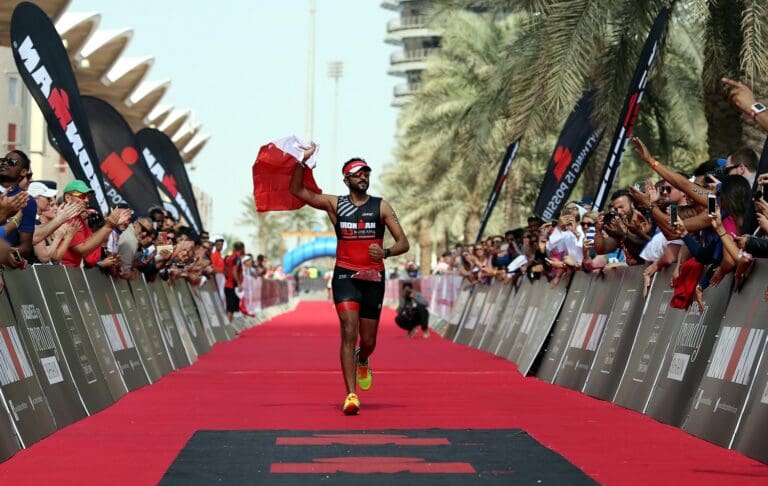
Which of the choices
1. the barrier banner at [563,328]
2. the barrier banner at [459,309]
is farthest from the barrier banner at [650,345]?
the barrier banner at [459,309]

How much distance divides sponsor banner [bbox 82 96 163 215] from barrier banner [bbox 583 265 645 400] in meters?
10.8

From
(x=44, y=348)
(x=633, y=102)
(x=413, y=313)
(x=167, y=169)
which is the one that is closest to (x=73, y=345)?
(x=44, y=348)

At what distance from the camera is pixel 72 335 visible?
Result: 11.6m

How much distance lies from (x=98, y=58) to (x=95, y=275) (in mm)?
48251

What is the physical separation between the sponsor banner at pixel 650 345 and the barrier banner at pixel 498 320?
9019 mm

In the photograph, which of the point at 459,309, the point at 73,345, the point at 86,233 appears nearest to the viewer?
the point at 73,345

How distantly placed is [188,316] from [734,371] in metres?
13.4

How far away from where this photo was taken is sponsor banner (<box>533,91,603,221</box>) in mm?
24156

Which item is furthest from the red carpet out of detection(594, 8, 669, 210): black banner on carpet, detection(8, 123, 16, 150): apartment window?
detection(8, 123, 16, 150): apartment window

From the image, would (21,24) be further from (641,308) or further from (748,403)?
(748,403)

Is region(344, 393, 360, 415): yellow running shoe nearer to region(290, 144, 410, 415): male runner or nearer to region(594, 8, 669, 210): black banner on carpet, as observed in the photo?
region(290, 144, 410, 415): male runner

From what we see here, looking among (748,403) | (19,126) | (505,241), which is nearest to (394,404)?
(748,403)

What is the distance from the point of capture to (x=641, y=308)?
12.8 m

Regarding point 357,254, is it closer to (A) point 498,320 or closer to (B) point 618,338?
(B) point 618,338
